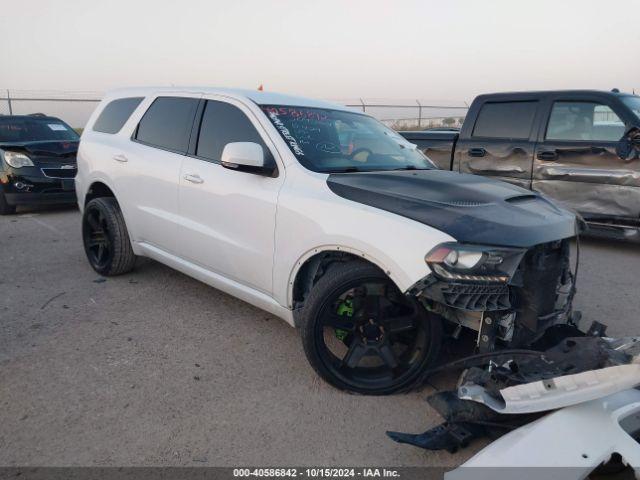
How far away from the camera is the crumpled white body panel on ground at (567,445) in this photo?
1.84 m

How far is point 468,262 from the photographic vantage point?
8.46 ft

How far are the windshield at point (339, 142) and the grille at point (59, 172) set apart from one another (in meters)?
5.75

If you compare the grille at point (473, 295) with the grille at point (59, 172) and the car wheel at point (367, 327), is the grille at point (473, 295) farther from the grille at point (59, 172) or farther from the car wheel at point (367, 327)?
the grille at point (59, 172)

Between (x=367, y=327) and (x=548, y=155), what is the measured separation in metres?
4.50

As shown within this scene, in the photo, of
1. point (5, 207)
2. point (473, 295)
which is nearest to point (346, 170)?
point (473, 295)

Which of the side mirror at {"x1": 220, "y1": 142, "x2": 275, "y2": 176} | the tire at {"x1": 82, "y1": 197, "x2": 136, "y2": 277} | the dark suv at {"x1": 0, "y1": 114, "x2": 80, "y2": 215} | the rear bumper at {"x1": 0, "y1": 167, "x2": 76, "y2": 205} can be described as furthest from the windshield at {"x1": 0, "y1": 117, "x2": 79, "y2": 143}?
the side mirror at {"x1": 220, "y1": 142, "x2": 275, "y2": 176}

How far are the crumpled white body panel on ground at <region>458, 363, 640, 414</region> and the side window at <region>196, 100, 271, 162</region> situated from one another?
2217 mm

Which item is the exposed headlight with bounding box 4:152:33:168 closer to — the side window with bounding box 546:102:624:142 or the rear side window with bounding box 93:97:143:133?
the rear side window with bounding box 93:97:143:133

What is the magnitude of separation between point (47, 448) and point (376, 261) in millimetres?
1857

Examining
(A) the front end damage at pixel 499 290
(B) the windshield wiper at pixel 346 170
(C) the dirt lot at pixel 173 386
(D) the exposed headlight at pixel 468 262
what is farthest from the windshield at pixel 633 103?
(D) the exposed headlight at pixel 468 262

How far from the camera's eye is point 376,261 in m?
2.79

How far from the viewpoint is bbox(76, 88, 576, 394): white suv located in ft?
8.75

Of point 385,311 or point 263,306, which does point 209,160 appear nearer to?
point 263,306

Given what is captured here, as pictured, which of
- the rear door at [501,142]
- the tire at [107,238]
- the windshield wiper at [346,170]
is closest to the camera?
the windshield wiper at [346,170]
